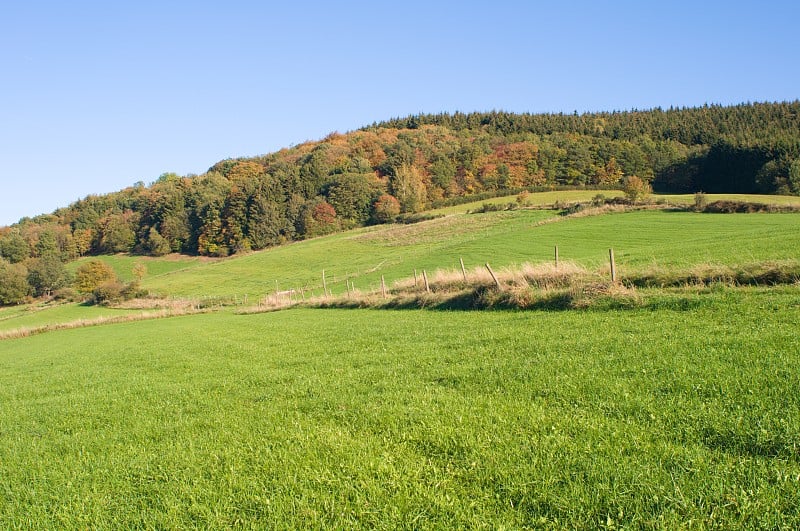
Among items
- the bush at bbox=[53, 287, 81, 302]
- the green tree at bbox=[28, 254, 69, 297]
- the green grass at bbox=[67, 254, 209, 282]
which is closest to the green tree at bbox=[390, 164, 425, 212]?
the green grass at bbox=[67, 254, 209, 282]

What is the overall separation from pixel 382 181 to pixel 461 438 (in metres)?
102

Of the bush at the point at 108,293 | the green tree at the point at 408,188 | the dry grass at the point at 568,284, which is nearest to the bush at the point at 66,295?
the bush at the point at 108,293

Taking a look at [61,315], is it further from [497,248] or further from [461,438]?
[461,438]

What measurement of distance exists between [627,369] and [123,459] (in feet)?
25.2

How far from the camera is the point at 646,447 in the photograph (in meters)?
4.85

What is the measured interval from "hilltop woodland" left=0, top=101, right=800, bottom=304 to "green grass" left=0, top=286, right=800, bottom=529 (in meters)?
86.2

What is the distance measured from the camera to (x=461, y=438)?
18.4ft

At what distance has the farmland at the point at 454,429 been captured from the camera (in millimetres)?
4238

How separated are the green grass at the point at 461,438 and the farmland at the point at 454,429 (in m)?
0.03

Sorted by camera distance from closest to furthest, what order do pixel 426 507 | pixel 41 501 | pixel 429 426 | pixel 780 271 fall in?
pixel 426 507 → pixel 41 501 → pixel 429 426 → pixel 780 271

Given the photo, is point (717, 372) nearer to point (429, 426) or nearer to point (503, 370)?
point (503, 370)

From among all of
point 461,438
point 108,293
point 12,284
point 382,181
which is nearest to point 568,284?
point 461,438

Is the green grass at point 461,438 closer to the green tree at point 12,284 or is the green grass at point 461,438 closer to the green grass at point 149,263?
the green tree at point 12,284

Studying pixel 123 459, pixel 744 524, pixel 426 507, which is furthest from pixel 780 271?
pixel 123 459
